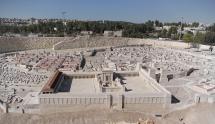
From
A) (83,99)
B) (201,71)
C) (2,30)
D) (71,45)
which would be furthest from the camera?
(2,30)

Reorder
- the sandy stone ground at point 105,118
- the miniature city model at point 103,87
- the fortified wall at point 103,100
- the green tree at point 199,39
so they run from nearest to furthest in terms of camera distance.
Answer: the sandy stone ground at point 105,118
the fortified wall at point 103,100
the miniature city model at point 103,87
the green tree at point 199,39

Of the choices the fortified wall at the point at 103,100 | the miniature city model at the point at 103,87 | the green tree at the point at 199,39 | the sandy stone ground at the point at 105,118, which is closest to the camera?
the sandy stone ground at the point at 105,118

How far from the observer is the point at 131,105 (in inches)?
1068

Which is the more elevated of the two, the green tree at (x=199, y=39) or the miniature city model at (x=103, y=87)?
the green tree at (x=199, y=39)

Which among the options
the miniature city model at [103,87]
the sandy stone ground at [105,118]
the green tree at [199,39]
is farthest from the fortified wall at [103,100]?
the green tree at [199,39]

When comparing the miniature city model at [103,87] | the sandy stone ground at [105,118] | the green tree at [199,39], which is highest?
the green tree at [199,39]

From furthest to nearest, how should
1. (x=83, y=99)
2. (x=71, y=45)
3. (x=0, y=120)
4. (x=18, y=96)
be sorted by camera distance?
1. (x=71, y=45)
2. (x=18, y=96)
3. (x=83, y=99)
4. (x=0, y=120)

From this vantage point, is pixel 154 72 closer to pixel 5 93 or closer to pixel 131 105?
pixel 131 105

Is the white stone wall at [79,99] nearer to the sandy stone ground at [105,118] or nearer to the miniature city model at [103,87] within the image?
the miniature city model at [103,87]

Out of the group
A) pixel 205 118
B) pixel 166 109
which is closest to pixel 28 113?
pixel 166 109

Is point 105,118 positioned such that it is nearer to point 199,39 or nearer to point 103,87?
point 103,87

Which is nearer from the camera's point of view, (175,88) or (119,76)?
(175,88)

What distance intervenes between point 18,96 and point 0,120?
23.9 feet

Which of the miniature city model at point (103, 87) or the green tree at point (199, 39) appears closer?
the miniature city model at point (103, 87)
